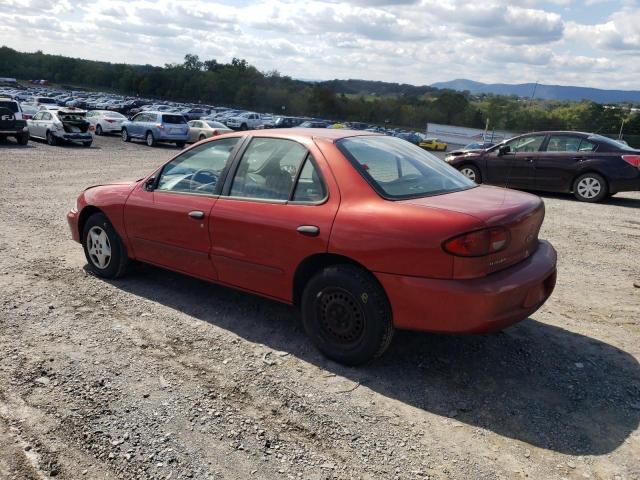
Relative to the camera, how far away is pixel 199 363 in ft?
12.4

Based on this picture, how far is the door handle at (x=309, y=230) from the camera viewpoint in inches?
145

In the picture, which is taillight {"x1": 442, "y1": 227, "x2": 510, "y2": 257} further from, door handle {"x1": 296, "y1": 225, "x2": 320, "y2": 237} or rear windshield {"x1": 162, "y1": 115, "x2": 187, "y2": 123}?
rear windshield {"x1": 162, "y1": 115, "x2": 187, "y2": 123}

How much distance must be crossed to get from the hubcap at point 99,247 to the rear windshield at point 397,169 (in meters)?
2.76

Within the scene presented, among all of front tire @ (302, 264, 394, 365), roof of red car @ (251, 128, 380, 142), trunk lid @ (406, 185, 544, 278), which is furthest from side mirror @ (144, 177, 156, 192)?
trunk lid @ (406, 185, 544, 278)

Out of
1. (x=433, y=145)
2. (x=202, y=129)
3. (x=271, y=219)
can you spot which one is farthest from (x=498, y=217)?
(x=433, y=145)

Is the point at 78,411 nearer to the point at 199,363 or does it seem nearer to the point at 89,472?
the point at 89,472

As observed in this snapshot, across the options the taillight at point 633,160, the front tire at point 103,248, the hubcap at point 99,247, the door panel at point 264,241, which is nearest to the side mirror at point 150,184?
the front tire at point 103,248

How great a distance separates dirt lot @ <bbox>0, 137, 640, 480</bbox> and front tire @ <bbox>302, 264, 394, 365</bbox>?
6.3 inches

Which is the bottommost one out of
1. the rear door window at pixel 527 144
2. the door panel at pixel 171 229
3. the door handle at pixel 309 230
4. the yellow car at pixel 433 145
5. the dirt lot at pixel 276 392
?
the dirt lot at pixel 276 392

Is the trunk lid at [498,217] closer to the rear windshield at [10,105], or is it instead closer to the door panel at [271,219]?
the door panel at [271,219]

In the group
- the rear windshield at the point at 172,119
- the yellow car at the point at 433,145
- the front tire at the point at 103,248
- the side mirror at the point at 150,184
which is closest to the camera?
the side mirror at the point at 150,184

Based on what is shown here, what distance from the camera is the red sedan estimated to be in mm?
3273

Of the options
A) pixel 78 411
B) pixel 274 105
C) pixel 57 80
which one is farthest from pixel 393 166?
pixel 57 80

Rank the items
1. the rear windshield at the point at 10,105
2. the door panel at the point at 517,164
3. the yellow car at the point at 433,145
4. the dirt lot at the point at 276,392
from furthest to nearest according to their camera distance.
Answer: the yellow car at the point at 433,145 < the rear windshield at the point at 10,105 < the door panel at the point at 517,164 < the dirt lot at the point at 276,392
